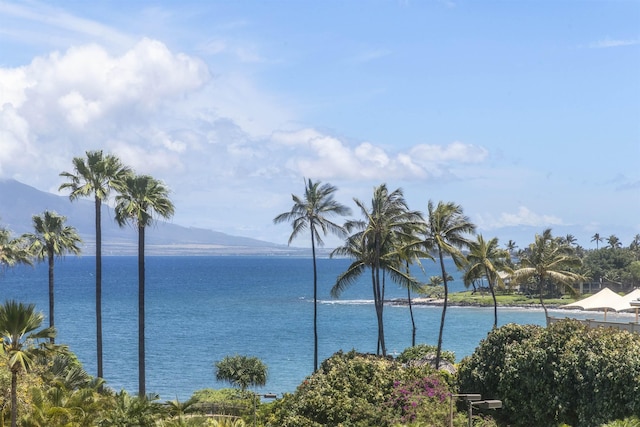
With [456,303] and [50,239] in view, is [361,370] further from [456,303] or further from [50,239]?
[456,303]

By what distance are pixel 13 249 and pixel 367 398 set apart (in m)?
29.1

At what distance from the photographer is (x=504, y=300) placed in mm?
135875

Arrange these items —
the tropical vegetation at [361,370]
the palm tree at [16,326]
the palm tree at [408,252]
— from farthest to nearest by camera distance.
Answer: the palm tree at [408,252] → the tropical vegetation at [361,370] → the palm tree at [16,326]

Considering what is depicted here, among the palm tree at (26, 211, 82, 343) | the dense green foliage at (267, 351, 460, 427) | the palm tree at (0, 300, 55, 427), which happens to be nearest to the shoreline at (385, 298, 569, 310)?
the palm tree at (26, 211, 82, 343)

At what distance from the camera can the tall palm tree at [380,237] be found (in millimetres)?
46750

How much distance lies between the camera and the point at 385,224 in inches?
1848

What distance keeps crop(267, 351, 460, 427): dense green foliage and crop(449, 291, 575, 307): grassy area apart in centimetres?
9901

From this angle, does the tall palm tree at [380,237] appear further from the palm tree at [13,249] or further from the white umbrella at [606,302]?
the palm tree at [13,249]

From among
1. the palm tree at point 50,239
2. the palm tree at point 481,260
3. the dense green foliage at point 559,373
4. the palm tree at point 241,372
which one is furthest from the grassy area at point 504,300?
the dense green foliage at point 559,373

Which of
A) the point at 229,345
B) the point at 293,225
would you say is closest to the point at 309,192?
the point at 293,225

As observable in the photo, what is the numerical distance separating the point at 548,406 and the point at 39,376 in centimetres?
2084

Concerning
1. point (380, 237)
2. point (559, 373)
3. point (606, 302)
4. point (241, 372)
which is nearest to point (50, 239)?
point (241, 372)

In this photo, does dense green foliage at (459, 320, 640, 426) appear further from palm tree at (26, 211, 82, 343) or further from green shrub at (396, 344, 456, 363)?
palm tree at (26, 211, 82, 343)

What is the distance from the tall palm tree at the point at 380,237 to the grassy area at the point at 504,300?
8531 cm
